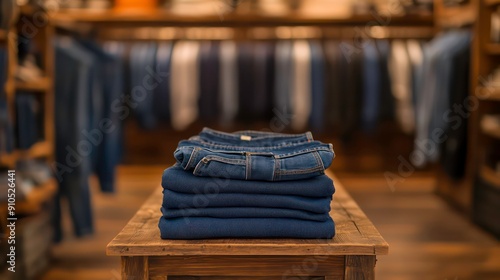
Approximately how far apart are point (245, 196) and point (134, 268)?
0.29m

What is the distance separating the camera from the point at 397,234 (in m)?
3.70

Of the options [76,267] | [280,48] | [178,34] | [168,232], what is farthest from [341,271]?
[178,34]

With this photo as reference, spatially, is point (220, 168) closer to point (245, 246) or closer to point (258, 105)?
point (245, 246)

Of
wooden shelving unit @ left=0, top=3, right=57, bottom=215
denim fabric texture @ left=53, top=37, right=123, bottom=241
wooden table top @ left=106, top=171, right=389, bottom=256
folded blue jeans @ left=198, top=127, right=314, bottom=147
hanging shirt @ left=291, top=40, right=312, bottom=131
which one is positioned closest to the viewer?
wooden table top @ left=106, top=171, right=389, bottom=256

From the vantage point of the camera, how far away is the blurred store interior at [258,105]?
3.06 m

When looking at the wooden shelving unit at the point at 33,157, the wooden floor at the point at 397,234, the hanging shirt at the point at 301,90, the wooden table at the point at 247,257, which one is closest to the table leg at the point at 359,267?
the wooden table at the point at 247,257

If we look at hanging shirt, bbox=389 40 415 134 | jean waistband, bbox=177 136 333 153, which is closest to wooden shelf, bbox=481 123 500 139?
hanging shirt, bbox=389 40 415 134

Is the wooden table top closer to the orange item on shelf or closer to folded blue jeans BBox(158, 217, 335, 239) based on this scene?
folded blue jeans BBox(158, 217, 335, 239)

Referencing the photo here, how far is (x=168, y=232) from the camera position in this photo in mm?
1274

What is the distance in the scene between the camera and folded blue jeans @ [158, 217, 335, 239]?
4.18 ft

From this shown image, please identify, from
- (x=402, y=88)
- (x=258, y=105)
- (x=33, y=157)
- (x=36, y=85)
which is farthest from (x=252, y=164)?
(x=402, y=88)

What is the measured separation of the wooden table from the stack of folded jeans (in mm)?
27

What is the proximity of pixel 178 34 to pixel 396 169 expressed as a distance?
7.94 ft

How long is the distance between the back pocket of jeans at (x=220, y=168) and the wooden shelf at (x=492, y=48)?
3074mm
